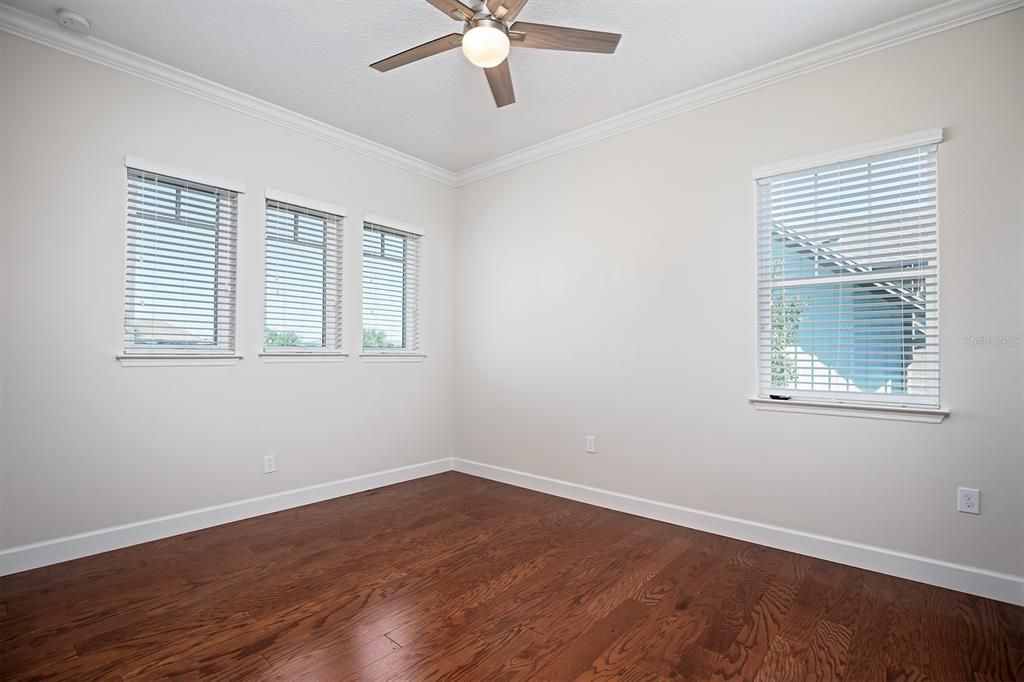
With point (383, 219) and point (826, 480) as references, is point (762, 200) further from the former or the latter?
point (383, 219)

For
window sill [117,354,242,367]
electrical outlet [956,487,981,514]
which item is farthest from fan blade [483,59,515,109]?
electrical outlet [956,487,981,514]

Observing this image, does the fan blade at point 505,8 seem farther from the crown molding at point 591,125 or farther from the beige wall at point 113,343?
the beige wall at point 113,343

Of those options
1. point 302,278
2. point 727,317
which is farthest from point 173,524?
point 727,317

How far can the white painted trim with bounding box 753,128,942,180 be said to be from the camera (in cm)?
256

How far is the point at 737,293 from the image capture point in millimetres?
3166

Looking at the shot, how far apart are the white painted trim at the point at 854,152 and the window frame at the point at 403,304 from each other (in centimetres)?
280

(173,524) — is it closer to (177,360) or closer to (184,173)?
(177,360)

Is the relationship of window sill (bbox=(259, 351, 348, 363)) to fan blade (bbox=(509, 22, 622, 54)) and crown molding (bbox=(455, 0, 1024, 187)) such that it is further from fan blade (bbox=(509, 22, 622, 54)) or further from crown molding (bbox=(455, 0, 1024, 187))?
fan blade (bbox=(509, 22, 622, 54))

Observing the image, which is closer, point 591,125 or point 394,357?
point 591,125

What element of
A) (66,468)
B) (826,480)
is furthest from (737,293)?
(66,468)

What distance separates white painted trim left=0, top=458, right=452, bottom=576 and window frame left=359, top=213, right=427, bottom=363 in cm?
98

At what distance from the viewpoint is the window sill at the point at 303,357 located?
360 centimetres

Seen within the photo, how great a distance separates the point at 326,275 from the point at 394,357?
885mm

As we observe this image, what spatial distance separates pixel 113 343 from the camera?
2908 mm
